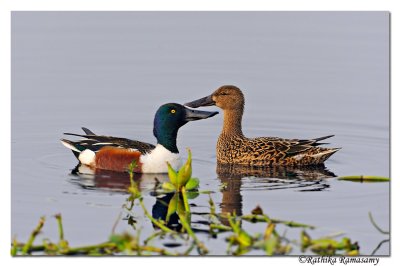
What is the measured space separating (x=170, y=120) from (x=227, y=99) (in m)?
1.81

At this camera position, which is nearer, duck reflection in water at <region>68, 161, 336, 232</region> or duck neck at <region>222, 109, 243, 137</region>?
duck reflection in water at <region>68, 161, 336, 232</region>

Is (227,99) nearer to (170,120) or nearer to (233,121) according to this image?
(233,121)

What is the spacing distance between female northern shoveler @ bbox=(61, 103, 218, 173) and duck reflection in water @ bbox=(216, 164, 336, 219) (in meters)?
0.75

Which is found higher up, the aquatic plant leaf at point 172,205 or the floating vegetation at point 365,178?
the floating vegetation at point 365,178

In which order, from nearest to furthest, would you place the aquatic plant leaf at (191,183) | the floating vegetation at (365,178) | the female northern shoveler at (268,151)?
the aquatic plant leaf at (191,183) → the floating vegetation at (365,178) → the female northern shoveler at (268,151)

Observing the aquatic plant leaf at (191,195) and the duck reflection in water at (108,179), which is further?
the duck reflection in water at (108,179)

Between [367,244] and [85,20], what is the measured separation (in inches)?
313

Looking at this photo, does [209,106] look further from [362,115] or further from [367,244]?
[367,244]

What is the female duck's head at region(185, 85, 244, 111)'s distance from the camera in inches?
636

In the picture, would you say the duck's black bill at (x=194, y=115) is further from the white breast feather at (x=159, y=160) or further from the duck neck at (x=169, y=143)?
the white breast feather at (x=159, y=160)

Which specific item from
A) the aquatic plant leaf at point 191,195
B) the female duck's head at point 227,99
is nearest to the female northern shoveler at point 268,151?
the female duck's head at point 227,99

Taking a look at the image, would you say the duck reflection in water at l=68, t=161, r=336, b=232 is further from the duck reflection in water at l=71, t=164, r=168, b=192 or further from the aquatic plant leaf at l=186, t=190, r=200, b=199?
the aquatic plant leaf at l=186, t=190, r=200, b=199

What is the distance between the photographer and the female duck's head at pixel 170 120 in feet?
47.8

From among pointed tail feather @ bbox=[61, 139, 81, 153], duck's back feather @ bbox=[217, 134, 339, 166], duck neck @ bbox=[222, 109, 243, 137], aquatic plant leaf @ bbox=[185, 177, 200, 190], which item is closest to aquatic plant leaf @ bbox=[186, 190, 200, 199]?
aquatic plant leaf @ bbox=[185, 177, 200, 190]
